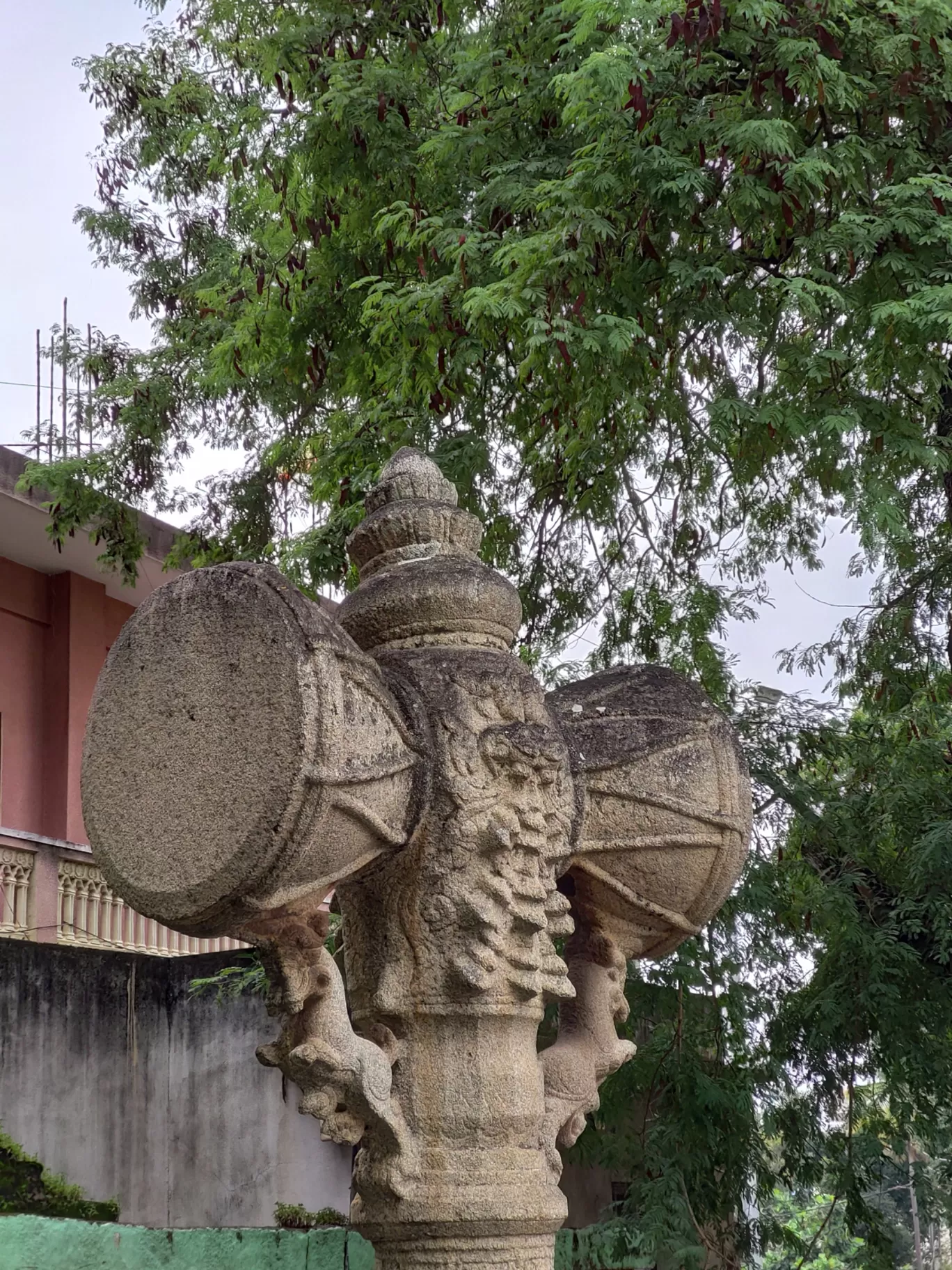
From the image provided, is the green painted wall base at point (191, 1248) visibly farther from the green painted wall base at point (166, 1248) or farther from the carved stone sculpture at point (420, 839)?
the carved stone sculpture at point (420, 839)

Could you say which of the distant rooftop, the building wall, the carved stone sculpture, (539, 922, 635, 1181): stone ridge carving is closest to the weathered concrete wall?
the distant rooftop

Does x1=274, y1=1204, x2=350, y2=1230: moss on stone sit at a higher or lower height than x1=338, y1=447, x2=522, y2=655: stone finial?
lower

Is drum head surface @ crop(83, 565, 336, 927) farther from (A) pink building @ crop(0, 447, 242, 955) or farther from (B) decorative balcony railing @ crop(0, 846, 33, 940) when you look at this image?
(A) pink building @ crop(0, 447, 242, 955)

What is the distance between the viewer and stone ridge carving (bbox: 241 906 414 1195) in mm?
2764

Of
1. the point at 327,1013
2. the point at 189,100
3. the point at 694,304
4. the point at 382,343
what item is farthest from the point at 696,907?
the point at 189,100

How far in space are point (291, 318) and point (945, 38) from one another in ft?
9.78

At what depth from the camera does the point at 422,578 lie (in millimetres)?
3281

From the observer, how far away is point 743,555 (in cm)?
710

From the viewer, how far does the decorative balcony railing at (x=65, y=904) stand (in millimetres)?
8438

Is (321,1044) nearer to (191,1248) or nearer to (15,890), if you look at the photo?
(191,1248)

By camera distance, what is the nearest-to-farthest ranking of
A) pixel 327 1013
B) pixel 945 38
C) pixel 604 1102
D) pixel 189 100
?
pixel 327 1013 → pixel 945 38 → pixel 604 1102 → pixel 189 100

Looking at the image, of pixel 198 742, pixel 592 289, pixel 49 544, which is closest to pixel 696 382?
pixel 592 289

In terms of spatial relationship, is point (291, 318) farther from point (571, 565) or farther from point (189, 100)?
point (189, 100)

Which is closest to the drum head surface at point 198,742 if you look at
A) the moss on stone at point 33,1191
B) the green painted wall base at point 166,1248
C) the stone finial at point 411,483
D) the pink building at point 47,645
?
the stone finial at point 411,483
